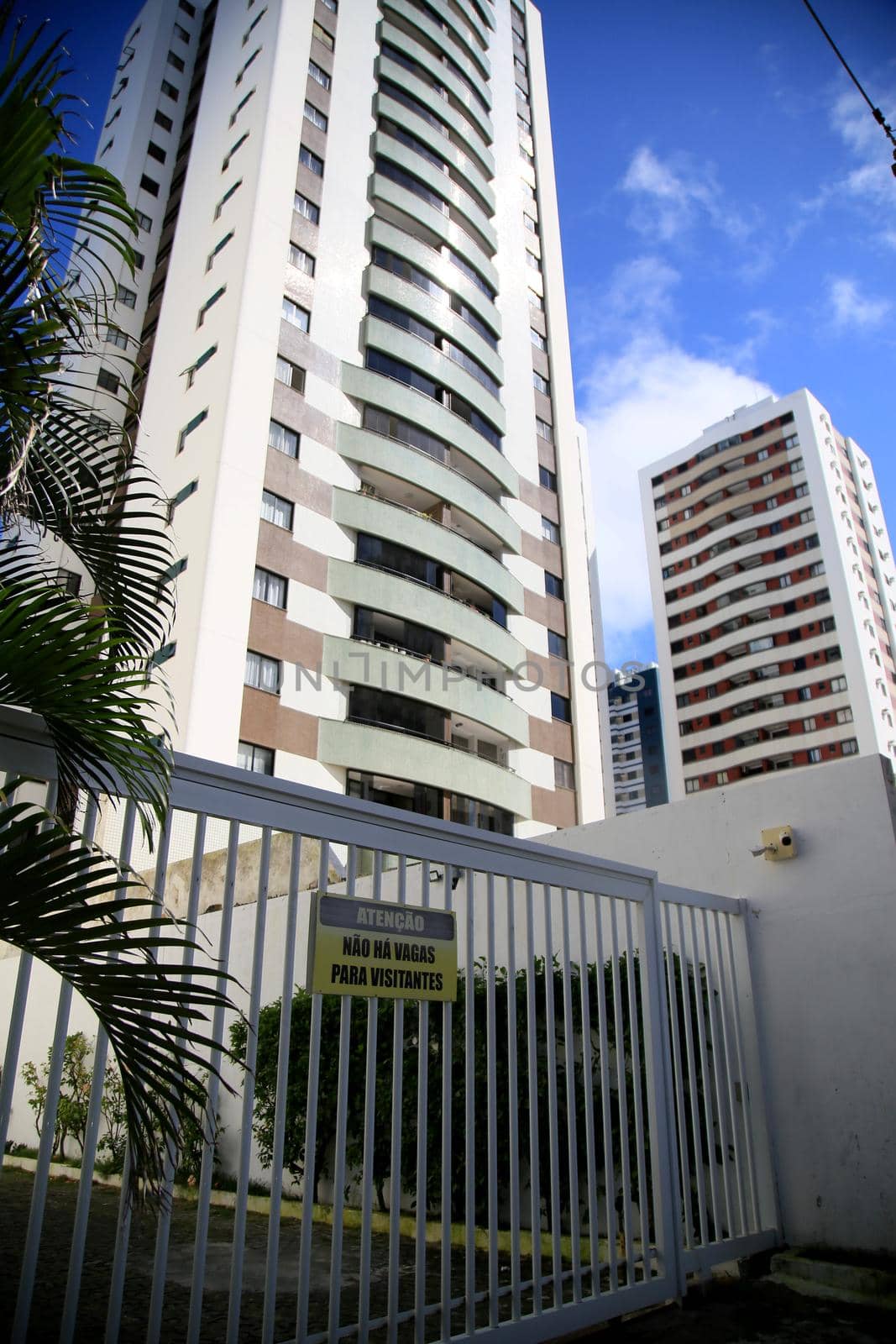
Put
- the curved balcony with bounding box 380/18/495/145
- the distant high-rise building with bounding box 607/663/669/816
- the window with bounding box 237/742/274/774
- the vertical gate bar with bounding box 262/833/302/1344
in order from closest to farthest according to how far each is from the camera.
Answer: the vertical gate bar with bounding box 262/833/302/1344 → the window with bounding box 237/742/274/774 → the curved balcony with bounding box 380/18/495/145 → the distant high-rise building with bounding box 607/663/669/816

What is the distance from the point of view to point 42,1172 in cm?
249

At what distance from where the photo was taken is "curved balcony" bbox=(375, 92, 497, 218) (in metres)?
33.2

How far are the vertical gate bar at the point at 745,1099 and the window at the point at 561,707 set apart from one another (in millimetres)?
25112

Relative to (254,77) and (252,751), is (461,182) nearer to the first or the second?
(254,77)

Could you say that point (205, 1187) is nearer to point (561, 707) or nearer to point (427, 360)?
point (561, 707)

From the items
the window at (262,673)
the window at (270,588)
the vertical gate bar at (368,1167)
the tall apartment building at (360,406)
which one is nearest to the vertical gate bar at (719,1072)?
the vertical gate bar at (368,1167)

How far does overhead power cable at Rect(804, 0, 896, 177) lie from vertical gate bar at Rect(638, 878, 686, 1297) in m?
5.56

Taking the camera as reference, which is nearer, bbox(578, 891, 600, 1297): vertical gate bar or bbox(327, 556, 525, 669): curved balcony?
bbox(578, 891, 600, 1297): vertical gate bar

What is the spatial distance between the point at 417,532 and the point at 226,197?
13709 mm

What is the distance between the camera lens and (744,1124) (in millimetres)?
5559

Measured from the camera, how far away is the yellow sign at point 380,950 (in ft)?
11.1

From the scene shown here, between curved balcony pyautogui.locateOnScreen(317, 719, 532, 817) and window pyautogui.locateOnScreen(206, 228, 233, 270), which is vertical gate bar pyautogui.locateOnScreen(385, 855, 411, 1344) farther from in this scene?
window pyautogui.locateOnScreen(206, 228, 233, 270)

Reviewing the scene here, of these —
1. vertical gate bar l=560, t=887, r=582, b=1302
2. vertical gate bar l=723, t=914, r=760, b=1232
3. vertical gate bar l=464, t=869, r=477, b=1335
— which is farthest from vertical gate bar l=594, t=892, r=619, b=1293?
vertical gate bar l=723, t=914, r=760, b=1232

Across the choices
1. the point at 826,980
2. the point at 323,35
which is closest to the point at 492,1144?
the point at 826,980
